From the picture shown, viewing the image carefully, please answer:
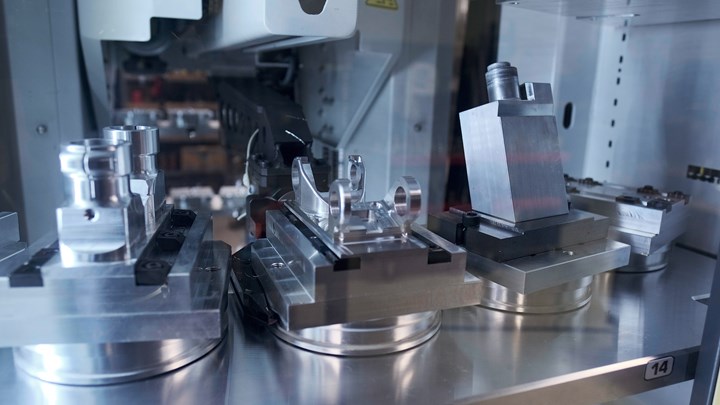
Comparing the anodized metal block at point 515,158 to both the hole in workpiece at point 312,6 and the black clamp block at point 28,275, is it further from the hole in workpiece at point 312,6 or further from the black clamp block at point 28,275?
the black clamp block at point 28,275

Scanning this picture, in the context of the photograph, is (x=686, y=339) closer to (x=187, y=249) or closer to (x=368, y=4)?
(x=187, y=249)

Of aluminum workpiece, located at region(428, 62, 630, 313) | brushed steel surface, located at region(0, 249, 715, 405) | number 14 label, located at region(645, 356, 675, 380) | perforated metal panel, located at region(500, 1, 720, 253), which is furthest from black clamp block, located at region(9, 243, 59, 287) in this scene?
perforated metal panel, located at region(500, 1, 720, 253)

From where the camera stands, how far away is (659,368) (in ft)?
2.06

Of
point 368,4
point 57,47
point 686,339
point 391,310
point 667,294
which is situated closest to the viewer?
point 391,310

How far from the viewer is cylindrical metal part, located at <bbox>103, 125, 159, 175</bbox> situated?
574 mm

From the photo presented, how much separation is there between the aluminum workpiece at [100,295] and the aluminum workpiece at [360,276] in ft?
0.30

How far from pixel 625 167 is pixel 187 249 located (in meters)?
0.96

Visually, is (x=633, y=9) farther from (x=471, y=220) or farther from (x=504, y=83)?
(x=471, y=220)

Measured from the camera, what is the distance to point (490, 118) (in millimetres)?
679

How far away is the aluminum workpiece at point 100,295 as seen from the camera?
1.54ft

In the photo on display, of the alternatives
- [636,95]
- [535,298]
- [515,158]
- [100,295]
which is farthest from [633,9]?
[100,295]

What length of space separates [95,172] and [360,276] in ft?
0.87

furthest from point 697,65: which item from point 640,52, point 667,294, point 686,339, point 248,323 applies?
point 248,323

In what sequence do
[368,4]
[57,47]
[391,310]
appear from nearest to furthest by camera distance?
[391,310], [57,47], [368,4]
